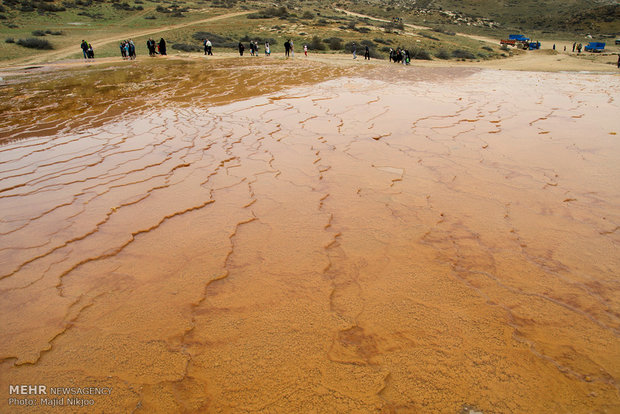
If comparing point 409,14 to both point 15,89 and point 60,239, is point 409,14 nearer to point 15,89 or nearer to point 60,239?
point 15,89

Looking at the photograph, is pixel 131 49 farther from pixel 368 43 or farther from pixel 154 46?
pixel 368 43

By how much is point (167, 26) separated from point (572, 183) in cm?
3069

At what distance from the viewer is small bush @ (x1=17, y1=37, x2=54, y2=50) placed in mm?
18097

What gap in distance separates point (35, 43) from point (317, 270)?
23915 mm

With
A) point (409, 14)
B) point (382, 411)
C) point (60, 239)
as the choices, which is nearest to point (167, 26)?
point (60, 239)

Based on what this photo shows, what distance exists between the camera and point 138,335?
5.97 feet

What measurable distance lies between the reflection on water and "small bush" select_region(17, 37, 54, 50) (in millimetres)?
18712

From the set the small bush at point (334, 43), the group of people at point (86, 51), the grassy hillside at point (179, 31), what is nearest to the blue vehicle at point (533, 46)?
the grassy hillside at point (179, 31)

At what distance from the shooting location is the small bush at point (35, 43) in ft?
59.4

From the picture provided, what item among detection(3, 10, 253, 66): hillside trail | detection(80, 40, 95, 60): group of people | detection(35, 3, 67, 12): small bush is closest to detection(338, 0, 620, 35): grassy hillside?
detection(3, 10, 253, 66): hillside trail

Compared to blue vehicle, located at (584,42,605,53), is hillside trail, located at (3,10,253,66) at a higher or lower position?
higher

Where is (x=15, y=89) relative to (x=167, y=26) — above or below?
below

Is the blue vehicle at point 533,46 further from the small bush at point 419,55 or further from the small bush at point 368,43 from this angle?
the small bush at point 368,43

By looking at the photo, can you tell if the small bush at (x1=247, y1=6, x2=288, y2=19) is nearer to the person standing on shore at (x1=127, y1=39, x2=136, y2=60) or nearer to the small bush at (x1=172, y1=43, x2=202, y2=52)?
the small bush at (x1=172, y1=43, x2=202, y2=52)
